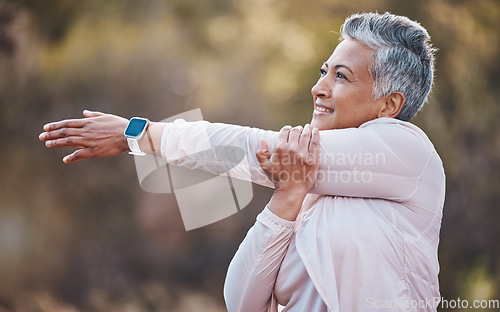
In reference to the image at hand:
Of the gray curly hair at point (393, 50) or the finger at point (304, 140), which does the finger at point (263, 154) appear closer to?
the finger at point (304, 140)

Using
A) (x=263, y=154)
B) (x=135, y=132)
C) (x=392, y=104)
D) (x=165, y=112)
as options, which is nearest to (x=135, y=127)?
(x=135, y=132)

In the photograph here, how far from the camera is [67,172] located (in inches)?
188

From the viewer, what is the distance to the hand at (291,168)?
1351 mm

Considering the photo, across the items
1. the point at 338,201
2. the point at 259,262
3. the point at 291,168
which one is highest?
the point at 291,168

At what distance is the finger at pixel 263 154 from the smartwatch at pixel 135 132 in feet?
1.07

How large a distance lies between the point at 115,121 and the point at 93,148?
0.10m

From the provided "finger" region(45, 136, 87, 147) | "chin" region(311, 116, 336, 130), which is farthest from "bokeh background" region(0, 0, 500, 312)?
"finger" region(45, 136, 87, 147)

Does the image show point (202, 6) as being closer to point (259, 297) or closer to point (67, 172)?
point (67, 172)

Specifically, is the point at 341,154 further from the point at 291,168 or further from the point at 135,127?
the point at 135,127

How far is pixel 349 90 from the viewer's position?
5.03 feet

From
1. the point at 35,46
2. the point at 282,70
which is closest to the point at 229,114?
the point at 282,70

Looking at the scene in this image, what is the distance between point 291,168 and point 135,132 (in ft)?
1.44

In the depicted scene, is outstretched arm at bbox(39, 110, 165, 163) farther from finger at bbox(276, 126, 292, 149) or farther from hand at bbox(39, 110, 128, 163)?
finger at bbox(276, 126, 292, 149)

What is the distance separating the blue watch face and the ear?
688mm
